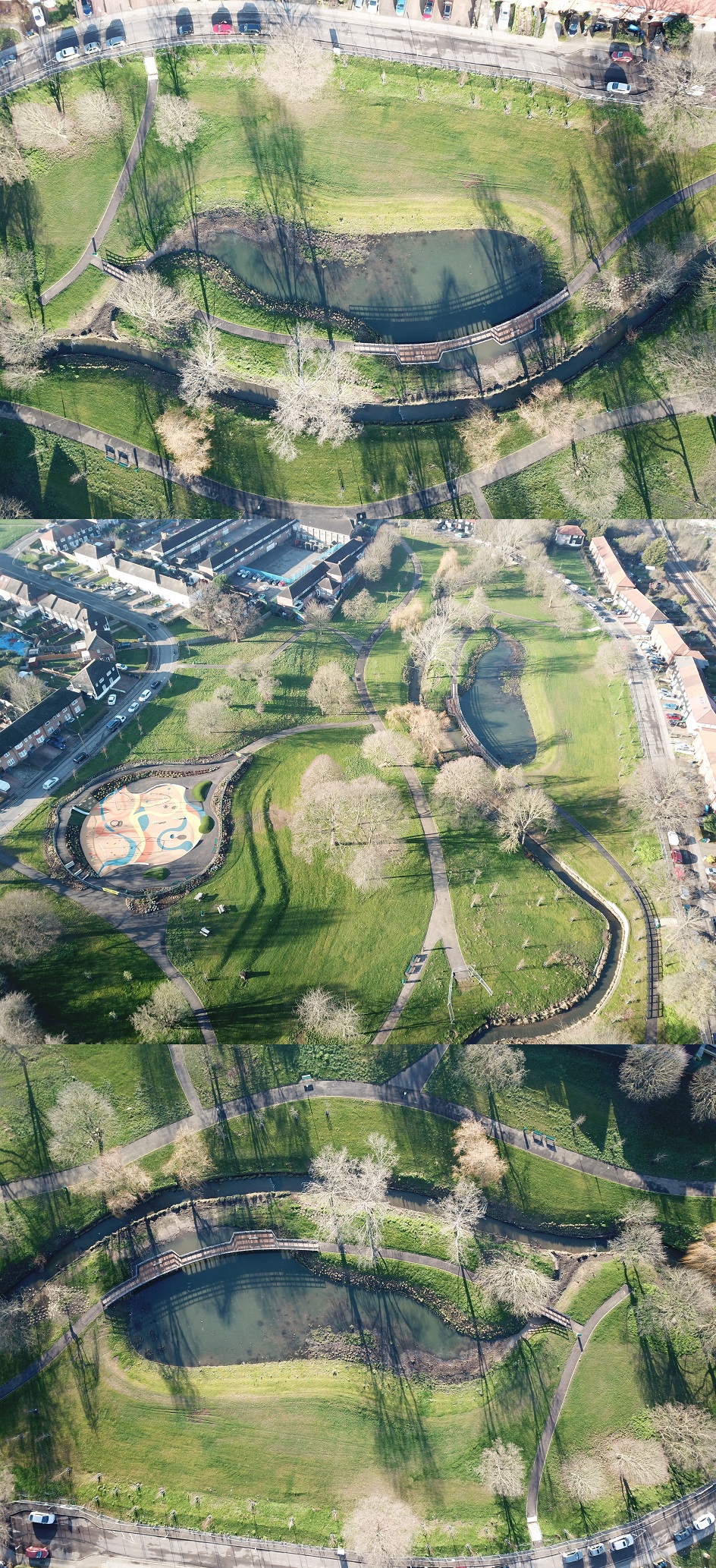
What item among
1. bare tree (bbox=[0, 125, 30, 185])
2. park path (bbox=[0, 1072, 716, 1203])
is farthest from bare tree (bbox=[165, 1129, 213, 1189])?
bare tree (bbox=[0, 125, 30, 185])

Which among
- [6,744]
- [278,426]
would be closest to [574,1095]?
[6,744]

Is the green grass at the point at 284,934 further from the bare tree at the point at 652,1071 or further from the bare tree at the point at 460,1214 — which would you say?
the bare tree at the point at 652,1071

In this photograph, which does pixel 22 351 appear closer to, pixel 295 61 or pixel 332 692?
pixel 295 61

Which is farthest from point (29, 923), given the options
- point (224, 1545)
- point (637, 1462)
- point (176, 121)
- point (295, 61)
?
point (295, 61)

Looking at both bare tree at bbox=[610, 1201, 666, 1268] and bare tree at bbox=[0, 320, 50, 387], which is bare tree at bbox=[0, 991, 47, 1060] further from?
bare tree at bbox=[0, 320, 50, 387]

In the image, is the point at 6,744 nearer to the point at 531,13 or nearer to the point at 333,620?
the point at 333,620

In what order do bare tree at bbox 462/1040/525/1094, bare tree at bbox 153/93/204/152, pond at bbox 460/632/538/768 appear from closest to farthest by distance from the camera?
bare tree at bbox 462/1040/525/1094 < pond at bbox 460/632/538/768 < bare tree at bbox 153/93/204/152
